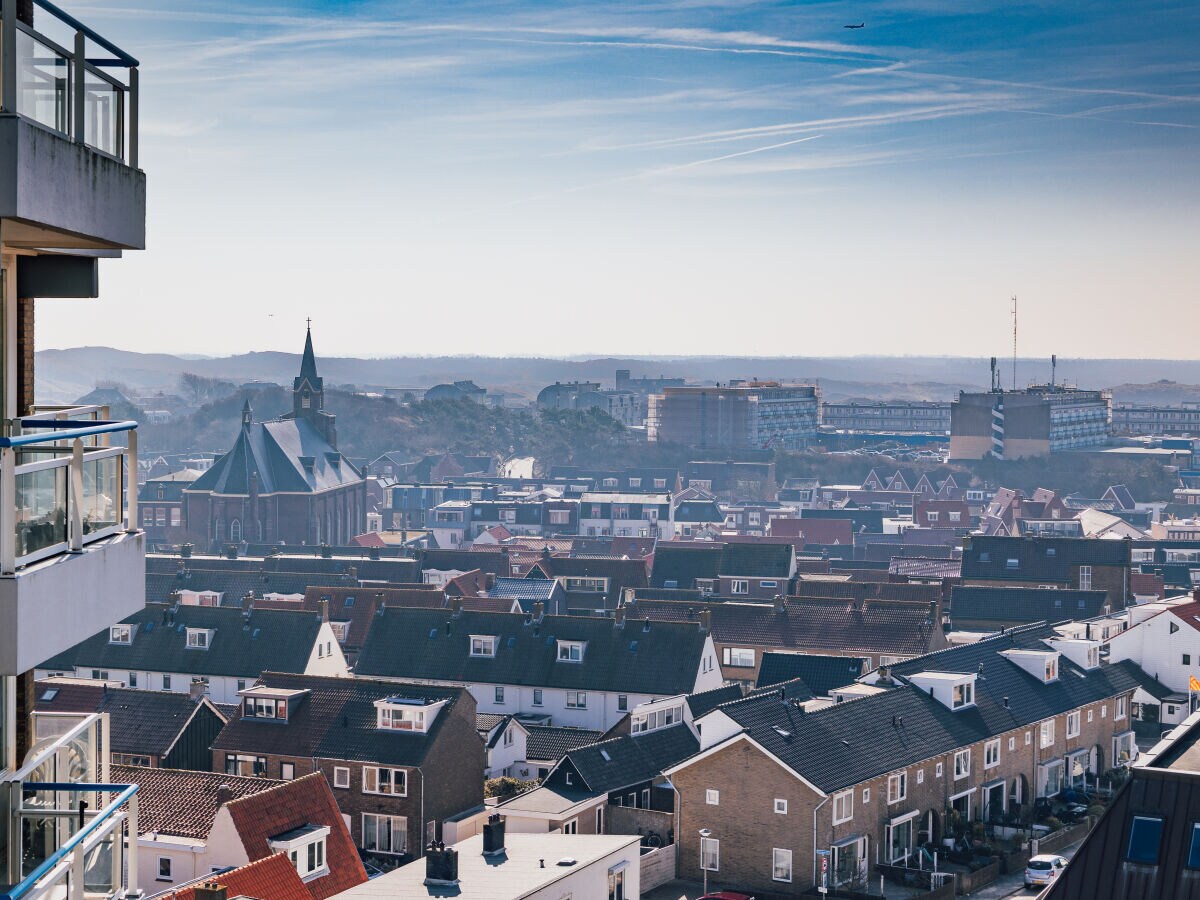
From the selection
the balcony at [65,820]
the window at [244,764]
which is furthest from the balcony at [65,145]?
the window at [244,764]

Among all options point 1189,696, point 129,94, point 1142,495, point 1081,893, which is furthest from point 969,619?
point 1142,495

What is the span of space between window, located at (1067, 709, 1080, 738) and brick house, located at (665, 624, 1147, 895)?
0.05 meters

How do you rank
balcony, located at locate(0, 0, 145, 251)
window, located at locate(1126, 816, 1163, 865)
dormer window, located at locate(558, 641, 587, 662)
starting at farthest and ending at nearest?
dormer window, located at locate(558, 641, 587, 662)
window, located at locate(1126, 816, 1163, 865)
balcony, located at locate(0, 0, 145, 251)

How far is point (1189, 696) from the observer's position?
184ft

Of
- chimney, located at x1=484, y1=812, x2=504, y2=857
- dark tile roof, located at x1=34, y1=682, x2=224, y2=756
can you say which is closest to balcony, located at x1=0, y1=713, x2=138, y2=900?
chimney, located at x1=484, y1=812, x2=504, y2=857

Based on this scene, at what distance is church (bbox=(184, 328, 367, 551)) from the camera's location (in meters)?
106

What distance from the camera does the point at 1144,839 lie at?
2392 cm

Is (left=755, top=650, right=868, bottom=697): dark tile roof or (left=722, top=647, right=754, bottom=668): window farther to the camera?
(left=722, top=647, right=754, bottom=668): window

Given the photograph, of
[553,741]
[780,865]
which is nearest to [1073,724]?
[780,865]

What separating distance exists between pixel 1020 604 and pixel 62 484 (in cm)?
6431

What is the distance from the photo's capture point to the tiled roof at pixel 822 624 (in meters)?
57.8

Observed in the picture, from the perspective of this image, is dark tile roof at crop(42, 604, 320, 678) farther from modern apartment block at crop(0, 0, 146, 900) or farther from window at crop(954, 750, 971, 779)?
modern apartment block at crop(0, 0, 146, 900)

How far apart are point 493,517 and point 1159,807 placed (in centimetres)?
9099

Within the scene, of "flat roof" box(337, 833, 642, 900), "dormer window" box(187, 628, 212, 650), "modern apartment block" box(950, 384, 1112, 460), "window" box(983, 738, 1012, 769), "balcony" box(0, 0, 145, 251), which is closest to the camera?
"balcony" box(0, 0, 145, 251)
